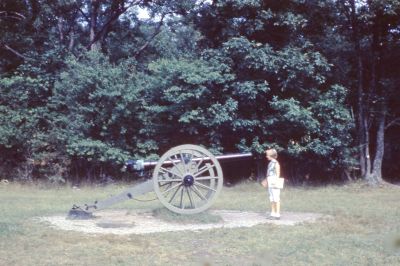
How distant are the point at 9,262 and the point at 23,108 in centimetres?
1439

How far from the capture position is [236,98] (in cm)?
1830

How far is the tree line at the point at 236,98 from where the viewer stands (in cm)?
1792

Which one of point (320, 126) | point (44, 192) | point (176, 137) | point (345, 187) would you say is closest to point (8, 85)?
point (44, 192)

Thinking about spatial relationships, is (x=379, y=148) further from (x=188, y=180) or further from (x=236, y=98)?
(x=188, y=180)

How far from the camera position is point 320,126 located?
59.7 feet

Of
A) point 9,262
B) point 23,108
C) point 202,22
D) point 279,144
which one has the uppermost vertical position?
point 202,22

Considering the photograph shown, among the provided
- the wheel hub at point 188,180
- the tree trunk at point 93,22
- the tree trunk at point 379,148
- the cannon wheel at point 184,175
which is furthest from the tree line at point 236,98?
the wheel hub at point 188,180

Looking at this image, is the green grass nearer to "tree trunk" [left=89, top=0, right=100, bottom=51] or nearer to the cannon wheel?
the cannon wheel

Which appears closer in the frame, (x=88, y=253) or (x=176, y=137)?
(x=88, y=253)

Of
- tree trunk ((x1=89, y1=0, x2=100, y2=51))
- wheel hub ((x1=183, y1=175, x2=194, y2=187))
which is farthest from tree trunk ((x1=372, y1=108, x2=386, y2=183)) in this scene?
tree trunk ((x1=89, y1=0, x2=100, y2=51))

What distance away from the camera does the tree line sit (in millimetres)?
17922

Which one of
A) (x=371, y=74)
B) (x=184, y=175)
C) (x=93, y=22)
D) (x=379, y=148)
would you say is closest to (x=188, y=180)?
(x=184, y=175)

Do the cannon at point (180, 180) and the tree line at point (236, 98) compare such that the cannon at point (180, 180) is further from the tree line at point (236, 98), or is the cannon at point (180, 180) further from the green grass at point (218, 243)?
the tree line at point (236, 98)

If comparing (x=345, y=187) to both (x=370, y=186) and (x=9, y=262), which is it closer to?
(x=370, y=186)
